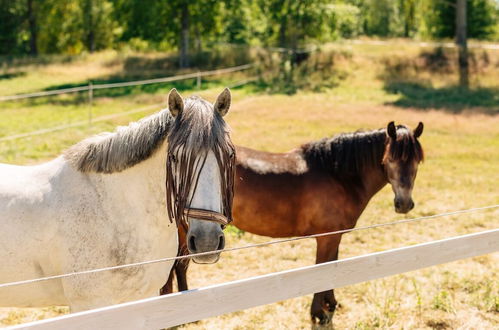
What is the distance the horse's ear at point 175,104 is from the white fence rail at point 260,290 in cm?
97

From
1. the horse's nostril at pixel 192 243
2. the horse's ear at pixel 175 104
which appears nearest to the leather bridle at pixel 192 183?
the horse's nostril at pixel 192 243

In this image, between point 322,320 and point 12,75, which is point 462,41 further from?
point 12,75

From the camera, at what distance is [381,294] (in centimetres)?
515

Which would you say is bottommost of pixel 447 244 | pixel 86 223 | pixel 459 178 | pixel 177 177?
pixel 459 178

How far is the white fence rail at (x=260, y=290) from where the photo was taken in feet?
7.22

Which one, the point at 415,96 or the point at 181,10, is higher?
the point at 181,10

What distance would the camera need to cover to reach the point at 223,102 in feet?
8.95

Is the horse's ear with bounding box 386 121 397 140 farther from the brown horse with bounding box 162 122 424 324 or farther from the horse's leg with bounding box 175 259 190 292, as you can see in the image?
the horse's leg with bounding box 175 259 190 292

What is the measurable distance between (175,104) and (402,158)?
9.04 feet

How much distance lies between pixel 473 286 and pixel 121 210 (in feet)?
13.8

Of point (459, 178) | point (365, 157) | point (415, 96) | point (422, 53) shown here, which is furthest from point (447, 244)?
point (422, 53)

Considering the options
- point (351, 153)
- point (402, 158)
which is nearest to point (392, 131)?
point (402, 158)

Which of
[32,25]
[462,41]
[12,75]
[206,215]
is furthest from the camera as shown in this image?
[32,25]

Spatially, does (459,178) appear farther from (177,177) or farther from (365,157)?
(177,177)
